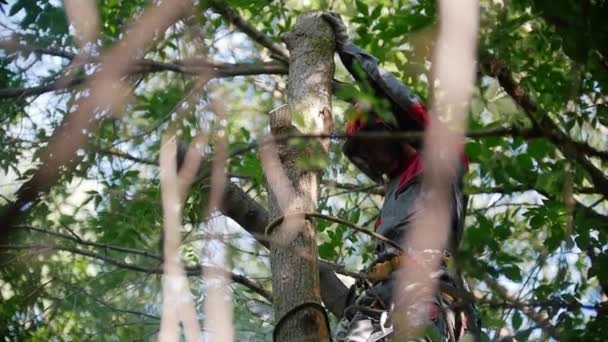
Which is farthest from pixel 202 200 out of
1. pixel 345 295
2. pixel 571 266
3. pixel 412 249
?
pixel 571 266

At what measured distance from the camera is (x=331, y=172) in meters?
5.15

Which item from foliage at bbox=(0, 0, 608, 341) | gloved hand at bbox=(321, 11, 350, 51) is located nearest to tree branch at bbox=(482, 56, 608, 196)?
foliage at bbox=(0, 0, 608, 341)

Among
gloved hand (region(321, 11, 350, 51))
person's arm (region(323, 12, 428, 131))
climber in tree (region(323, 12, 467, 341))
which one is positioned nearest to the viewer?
climber in tree (region(323, 12, 467, 341))

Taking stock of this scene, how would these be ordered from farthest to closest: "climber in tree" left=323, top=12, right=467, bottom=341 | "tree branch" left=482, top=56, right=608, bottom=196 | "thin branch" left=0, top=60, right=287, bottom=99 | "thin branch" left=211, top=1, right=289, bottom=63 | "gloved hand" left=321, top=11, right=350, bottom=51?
"thin branch" left=211, top=1, right=289, bottom=63
"thin branch" left=0, top=60, right=287, bottom=99
"gloved hand" left=321, top=11, right=350, bottom=51
"climber in tree" left=323, top=12, right=467, bottom=341
"tree branch" left=482, top=56, right=608, bottom=196

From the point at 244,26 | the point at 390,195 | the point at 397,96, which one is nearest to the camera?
the point at 397,96

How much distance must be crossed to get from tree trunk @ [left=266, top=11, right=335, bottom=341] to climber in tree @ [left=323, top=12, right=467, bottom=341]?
113 millimetres

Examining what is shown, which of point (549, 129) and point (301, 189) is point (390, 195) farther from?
point (549, 129)

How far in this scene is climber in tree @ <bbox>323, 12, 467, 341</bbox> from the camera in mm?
3109

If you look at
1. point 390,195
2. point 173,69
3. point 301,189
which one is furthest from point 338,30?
point 173,69

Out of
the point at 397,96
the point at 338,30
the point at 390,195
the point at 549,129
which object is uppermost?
the point at 338,30

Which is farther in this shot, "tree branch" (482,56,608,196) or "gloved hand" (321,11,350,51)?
"gloved hand" (321,11,350,51)

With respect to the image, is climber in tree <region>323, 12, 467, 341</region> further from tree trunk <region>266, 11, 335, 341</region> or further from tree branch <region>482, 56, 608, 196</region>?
tree branch <region>482, 56, 608, 196</region>

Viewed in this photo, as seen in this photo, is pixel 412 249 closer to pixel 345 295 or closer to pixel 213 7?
pixel 345 295

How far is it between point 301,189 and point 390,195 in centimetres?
62
